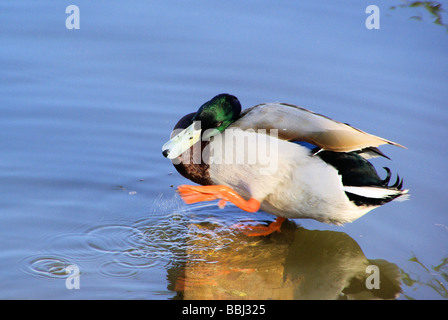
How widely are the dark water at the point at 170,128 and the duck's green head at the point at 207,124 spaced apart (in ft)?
1.88

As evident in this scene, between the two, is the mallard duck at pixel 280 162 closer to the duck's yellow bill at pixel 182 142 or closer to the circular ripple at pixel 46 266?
the duck's yellow bill at pixel 182 142

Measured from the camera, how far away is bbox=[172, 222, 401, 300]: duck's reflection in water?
160 inches

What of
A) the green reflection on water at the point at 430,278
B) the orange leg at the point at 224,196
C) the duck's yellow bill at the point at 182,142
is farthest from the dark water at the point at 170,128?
the duck's yellow bill at the point at 182,142

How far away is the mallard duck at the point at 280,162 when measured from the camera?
4.32m

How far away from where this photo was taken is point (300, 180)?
14.2 feet

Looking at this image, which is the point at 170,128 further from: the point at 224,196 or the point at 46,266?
the point at 46,266

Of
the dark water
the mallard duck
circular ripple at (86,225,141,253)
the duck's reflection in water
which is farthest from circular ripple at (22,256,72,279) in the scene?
the mallard duck

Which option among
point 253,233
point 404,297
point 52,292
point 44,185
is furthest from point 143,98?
point 404,297

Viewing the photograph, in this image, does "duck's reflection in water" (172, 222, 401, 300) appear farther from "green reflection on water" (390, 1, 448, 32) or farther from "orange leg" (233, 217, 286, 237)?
"green reflection on water" (390, 1, 448, 32)

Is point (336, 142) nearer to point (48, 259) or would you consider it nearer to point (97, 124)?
point (48, 259)

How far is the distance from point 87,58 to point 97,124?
107 centimetres

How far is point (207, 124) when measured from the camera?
14.8 feet

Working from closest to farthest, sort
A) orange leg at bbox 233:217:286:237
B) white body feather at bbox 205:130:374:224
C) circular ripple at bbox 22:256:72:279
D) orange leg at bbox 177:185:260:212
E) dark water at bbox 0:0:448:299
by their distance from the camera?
1. circular ripple at bbox 22:256:72:279
2. dark water at bbox 0:0:448:299
3. white body feather at bbox 205:130:374:224
4. orange leg at bbox 177:185:260:212
5. orange leg at bbox 233:217:286:237
